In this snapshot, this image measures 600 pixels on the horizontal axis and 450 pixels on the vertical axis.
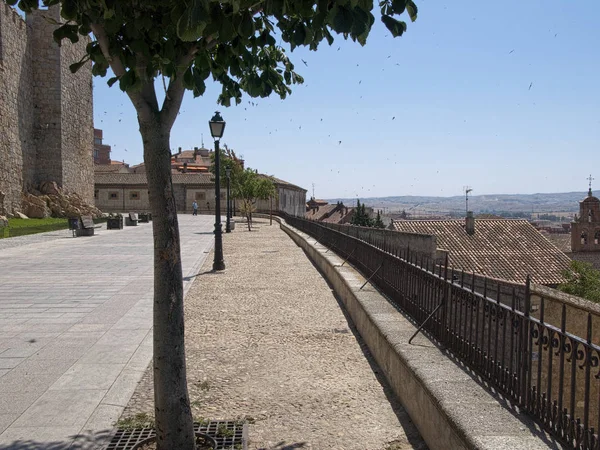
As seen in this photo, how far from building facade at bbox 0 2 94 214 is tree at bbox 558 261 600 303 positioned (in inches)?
1078

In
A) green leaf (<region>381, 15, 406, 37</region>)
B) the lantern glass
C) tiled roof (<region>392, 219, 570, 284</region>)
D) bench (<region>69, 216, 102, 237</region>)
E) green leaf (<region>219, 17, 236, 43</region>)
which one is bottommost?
tiled roof (<region>392, 219, 570, 284</region>)

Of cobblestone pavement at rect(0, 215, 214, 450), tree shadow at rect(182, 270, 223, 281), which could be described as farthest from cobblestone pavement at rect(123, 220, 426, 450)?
tree shadow at rect(182, 270, 223, 281)

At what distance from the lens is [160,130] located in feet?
11.4

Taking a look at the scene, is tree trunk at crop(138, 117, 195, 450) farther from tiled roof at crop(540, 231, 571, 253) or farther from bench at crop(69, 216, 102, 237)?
tiled roof at crop(540, 231, 571, 253)

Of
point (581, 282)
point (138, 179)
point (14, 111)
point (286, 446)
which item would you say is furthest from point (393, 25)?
point (138, 179)

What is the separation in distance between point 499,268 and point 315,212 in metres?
72.8

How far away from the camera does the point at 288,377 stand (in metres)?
5.19

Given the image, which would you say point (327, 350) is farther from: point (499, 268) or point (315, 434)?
point (499, 268)

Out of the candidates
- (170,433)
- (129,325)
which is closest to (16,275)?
(129,325)

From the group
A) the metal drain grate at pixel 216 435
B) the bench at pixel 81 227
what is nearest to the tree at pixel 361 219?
the bench at pixel 81 227

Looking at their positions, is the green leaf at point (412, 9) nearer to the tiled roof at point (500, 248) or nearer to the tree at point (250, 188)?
the tiled roof at point (500, 248)

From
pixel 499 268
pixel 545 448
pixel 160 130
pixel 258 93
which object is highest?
pixel 258 93

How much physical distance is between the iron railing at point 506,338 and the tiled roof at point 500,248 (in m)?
22.6

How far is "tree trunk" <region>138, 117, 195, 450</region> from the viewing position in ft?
11.3
